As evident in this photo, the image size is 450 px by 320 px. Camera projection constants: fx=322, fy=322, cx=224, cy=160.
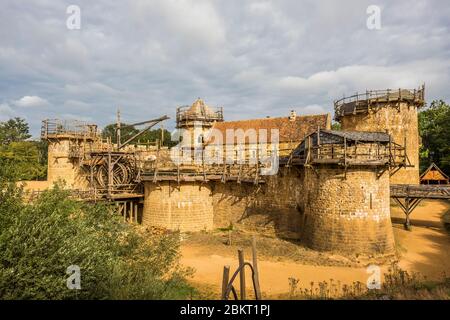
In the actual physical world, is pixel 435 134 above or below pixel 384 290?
above

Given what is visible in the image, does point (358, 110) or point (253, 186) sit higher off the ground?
point (358, 110)

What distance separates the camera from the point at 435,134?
1559 inches

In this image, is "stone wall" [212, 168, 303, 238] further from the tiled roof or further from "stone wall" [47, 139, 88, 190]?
"stone wall" [47, 139, 88, 190]

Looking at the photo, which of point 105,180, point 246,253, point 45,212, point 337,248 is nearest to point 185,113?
point 105,180

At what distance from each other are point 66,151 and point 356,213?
24196 mm

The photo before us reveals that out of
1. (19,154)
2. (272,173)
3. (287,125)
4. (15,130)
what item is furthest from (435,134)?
(15,130)

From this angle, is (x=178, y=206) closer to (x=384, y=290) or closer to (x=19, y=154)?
(x=384, y=290)

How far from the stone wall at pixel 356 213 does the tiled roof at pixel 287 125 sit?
43.5 feet

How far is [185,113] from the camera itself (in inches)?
1453

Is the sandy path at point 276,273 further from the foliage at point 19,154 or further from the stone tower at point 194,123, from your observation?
the stone tower at point 194,123

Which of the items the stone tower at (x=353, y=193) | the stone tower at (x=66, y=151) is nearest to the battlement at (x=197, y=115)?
the stone tower at (x=66, y=151)

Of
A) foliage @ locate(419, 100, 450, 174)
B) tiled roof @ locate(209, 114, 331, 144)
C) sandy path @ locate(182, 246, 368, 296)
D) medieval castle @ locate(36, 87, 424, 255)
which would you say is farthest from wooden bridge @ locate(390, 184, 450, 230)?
foliage @ locate(419, 100, 450, 174)
